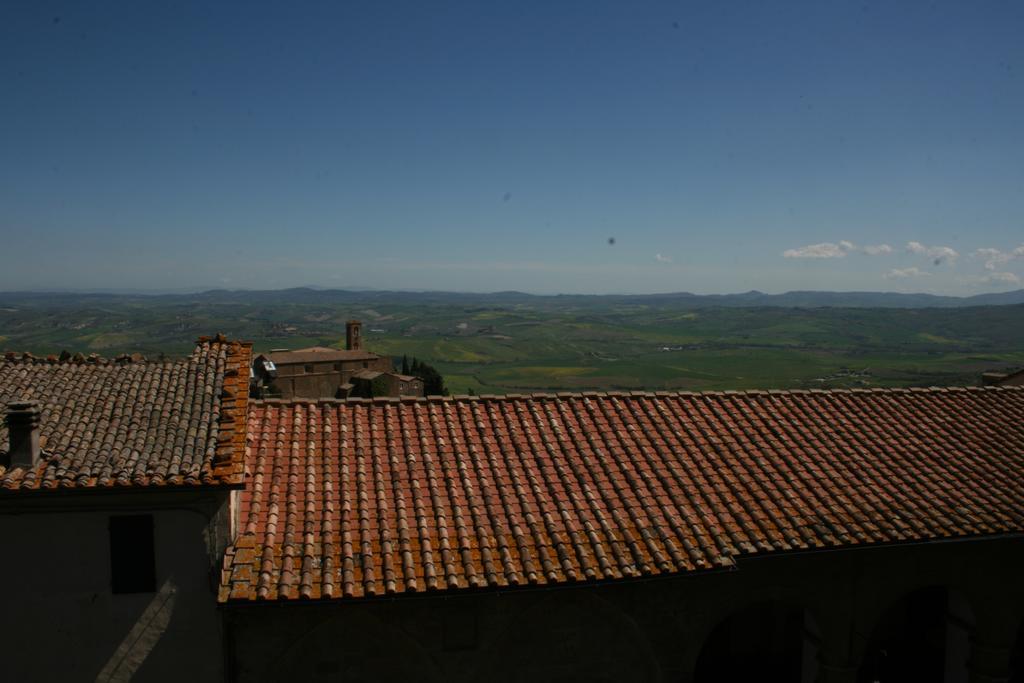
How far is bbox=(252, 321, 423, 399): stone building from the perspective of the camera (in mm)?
53125

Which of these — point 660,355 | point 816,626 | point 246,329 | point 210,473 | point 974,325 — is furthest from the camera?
point 246,329

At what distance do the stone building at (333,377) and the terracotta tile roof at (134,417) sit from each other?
4135 cm

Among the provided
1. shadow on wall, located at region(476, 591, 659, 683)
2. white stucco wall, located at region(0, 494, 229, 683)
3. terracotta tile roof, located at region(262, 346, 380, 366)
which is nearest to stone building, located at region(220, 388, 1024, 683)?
shadow on wall, located at region(476, 591, 659, 683)

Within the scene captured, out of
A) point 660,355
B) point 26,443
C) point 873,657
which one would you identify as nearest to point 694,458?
point 873,657

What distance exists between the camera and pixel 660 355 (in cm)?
14425

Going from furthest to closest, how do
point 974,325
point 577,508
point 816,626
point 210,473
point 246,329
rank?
point 246,329, point 974,325, point 816,626, point 577,508, point 210,473

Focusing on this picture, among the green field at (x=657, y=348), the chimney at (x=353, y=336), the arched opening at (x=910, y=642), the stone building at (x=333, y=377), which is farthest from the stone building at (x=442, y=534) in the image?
the green field at (x=657, y=348)

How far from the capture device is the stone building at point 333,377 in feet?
174

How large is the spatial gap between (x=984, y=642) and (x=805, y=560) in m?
3.11

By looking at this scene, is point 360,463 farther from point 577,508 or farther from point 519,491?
point 577,508

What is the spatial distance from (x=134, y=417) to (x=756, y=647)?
1001cm

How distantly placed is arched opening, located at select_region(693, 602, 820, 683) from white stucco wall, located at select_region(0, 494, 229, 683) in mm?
7639

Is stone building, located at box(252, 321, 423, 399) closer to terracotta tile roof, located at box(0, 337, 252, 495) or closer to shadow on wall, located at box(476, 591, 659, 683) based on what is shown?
terracotta tile roof, located at box(0, 337, 252, 495)

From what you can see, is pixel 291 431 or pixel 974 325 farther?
pixel 974 325
